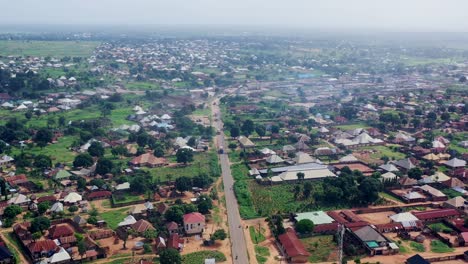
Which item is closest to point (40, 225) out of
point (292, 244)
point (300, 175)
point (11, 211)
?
point (11, 211)

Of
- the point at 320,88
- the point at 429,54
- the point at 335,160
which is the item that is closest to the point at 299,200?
the point at 335,160

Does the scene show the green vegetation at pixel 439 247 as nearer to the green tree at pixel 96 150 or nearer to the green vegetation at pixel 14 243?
the green vegetation at pixel 14 243

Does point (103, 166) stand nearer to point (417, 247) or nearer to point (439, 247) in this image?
point (417, 247)

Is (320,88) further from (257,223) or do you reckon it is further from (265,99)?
(257,223)

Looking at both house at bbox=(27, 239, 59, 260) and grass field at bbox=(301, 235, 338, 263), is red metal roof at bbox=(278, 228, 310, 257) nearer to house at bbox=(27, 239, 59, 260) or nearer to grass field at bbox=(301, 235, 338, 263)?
grass field at bbox=(301, 235, 338, 263)

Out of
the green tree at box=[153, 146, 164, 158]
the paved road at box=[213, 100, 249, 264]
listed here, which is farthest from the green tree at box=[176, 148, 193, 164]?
the paved road at box=[213, 100, 249, 264]

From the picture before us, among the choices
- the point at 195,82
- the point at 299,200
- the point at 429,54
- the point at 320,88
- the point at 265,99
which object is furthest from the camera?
the point at 429,54
